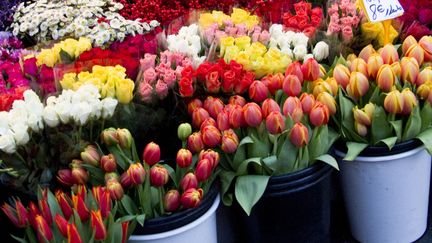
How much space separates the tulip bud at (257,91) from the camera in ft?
6.80

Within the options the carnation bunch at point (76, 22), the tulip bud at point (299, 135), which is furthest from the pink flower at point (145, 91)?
the carnation bunch at point (76, 22)

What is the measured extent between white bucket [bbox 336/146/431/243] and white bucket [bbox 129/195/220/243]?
65 cm

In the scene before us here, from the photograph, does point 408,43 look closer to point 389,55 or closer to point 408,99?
point 389,55

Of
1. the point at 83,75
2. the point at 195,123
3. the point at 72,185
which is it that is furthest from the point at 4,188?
the point at 195,123

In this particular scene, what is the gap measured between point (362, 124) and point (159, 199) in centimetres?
81

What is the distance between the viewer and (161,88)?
6.55 feet

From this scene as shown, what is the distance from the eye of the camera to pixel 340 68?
2.26 meters

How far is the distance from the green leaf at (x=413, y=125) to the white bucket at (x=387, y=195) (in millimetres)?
64

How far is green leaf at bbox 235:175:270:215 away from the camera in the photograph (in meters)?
1.94

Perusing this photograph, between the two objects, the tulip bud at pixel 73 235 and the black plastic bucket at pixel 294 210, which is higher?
the tulip bud at pixel 73 235

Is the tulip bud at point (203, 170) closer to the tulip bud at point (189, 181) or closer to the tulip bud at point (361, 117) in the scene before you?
the tulip bud at point (189, 181)

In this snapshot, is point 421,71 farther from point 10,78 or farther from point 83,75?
point 10,78

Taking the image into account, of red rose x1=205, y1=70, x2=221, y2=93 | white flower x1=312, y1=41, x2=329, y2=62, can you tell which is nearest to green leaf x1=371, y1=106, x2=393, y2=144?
white flower x1=312, y1=41, x2=329, y2=62

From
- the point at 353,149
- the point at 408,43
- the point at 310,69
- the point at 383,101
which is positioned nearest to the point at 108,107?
the point at 310,69
